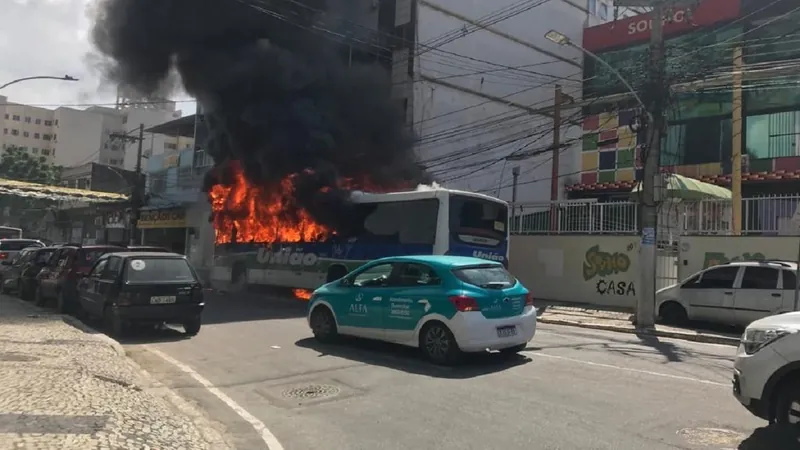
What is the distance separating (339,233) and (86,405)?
1279 cm

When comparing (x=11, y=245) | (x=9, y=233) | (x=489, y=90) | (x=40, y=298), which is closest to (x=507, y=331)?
(x=40, y=298)

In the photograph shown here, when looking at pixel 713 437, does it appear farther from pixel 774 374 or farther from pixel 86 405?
pixel 86 405

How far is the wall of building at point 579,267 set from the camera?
18125mm

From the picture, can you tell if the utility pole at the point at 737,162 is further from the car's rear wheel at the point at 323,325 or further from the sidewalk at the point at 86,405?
the sidewalk at the point at 86,405

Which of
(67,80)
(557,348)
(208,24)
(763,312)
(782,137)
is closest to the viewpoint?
(557,348)

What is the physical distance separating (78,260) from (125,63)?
450 inches

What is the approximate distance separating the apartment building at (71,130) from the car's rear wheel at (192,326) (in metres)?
81.8

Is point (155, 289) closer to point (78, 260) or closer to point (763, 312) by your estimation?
point (78, 260)

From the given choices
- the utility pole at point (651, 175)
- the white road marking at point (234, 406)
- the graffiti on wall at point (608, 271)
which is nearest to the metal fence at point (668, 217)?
the graffiti on wall at point (608, 271)

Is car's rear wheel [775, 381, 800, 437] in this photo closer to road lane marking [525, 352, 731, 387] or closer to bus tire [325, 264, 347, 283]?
road lane marking [525, 352, 731, 387]

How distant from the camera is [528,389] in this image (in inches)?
280

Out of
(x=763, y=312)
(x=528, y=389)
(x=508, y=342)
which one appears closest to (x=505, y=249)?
(x=763, y=312)

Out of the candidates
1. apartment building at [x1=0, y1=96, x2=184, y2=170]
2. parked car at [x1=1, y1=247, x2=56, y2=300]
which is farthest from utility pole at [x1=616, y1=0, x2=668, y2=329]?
apartment building at [x1=0, y1=96, x2=184, y2=170]

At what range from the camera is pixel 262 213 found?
2275 cm
